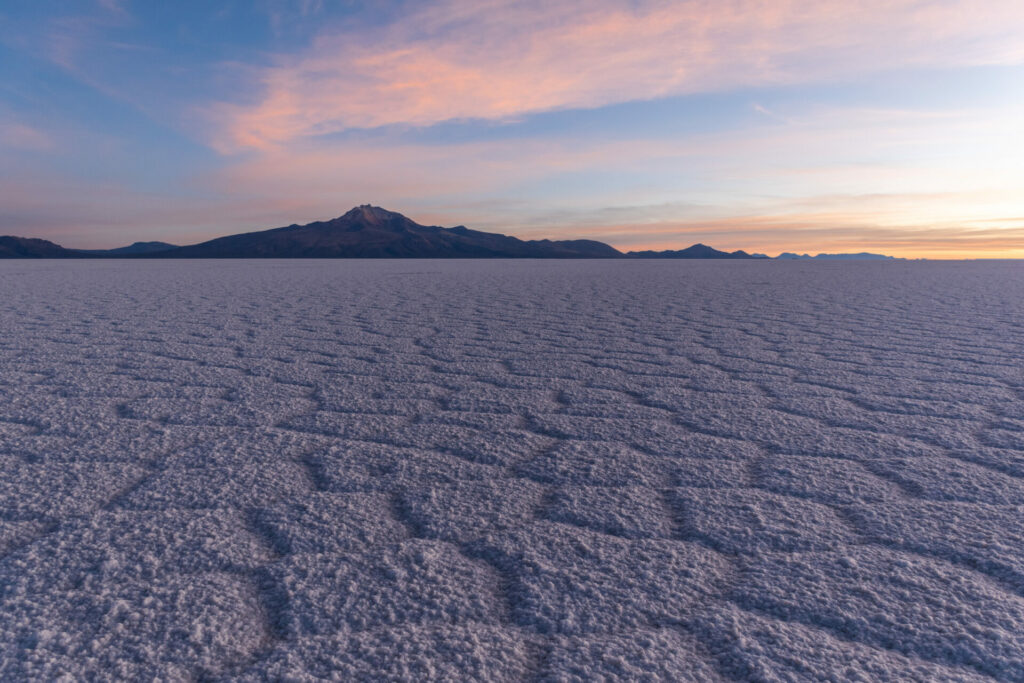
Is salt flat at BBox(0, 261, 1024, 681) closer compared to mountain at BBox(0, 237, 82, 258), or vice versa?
salt flat at BBox(0, 261, 1024, 681)

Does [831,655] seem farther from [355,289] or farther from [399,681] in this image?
[355,289]

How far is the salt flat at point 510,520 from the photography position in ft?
2.93

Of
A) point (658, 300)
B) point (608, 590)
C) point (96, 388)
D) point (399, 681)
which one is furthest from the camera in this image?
point (658, 300)

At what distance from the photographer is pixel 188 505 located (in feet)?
4.35

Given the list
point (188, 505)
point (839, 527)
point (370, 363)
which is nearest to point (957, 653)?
point (839, 527)

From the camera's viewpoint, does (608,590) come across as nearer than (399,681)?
No

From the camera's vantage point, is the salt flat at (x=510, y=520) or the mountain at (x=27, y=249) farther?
the mountain at (x=27, y=249)

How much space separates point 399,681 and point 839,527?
88 cm

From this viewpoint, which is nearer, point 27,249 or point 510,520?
point 510,520

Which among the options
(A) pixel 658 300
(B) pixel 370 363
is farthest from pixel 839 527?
(A) pixel 658 300

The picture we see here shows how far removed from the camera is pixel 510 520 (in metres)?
1.28

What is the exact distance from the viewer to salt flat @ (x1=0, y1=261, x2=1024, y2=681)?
0.89 meters

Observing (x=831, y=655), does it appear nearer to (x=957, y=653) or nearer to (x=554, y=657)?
(x=957, y=653)

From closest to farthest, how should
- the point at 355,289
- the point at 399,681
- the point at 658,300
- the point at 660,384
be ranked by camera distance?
the point at 399,681
the point at 660,384
the point at 658,300
the point at 355,289
